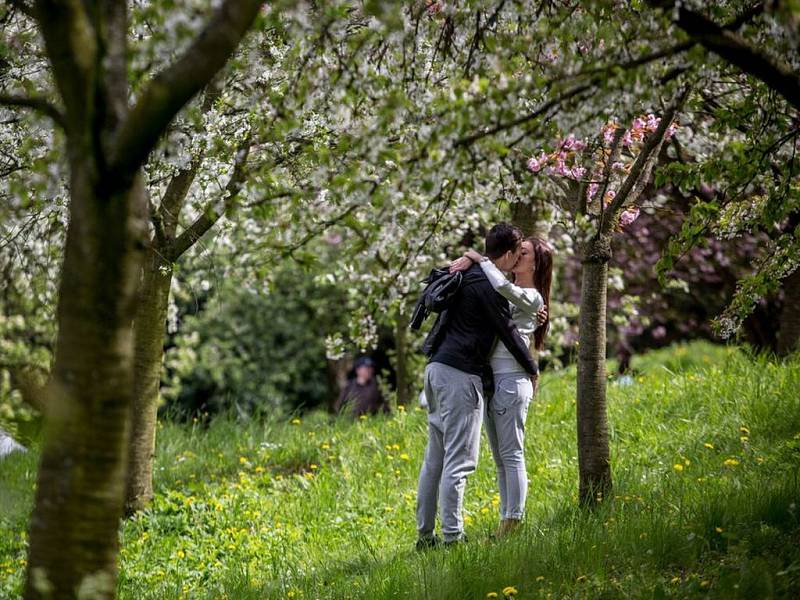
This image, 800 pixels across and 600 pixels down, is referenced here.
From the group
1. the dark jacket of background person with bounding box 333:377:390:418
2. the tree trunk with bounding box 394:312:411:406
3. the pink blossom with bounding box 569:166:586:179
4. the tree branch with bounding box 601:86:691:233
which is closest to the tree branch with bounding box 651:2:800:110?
the tree branch with bounding box 601:86:691:233

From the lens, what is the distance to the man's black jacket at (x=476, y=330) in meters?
5.66

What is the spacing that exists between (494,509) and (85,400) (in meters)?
4.27

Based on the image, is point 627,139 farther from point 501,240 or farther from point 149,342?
point 149,342

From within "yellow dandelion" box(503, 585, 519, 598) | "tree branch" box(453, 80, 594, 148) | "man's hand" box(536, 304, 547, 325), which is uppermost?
"tree branch" box(453, 80, 594, 148)

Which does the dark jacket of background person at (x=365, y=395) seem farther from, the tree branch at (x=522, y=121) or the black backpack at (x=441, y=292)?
the tree branch at (x=522, y=121)

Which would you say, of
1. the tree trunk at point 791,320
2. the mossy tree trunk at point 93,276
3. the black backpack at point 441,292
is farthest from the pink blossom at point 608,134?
the tree trunk at point 791,320

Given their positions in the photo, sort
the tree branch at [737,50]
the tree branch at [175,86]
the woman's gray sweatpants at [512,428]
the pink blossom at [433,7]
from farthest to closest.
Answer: the woman's gray sweatpants at [512,428]
the pink blossom at [433,7]
the tree branch at [737,50]
the tree branch at [175,86]

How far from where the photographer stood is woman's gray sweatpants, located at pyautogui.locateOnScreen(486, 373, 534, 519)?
5.73 metres

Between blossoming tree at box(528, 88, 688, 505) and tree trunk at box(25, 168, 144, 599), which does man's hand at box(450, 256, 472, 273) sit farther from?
tree trunk at box(25, 168, 144, 599)

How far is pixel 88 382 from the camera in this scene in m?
3.21

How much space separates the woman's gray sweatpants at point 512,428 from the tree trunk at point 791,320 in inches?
219

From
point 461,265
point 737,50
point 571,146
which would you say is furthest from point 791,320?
point 737,50

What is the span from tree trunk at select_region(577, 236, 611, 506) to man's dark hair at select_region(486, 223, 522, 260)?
45 centimetres

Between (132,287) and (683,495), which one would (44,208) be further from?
(683,495)
